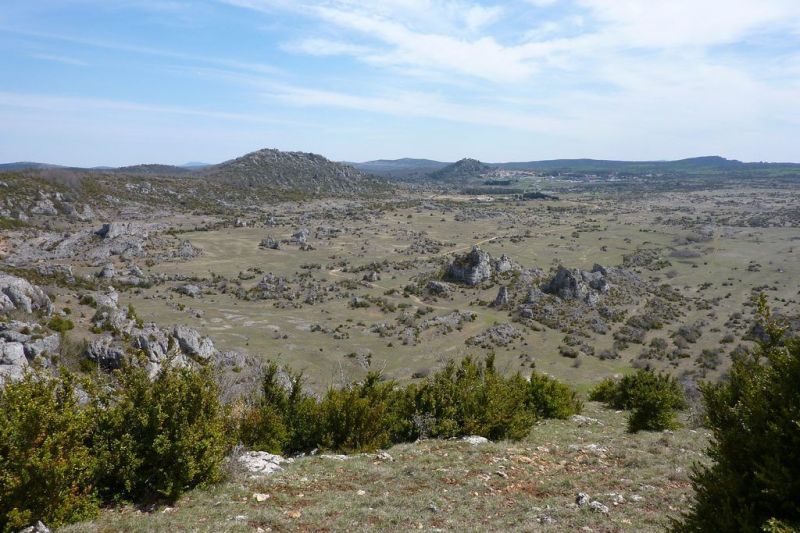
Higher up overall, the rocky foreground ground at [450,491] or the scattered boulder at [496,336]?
the rocky foreground ground at [450,491]

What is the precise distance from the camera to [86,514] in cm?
996

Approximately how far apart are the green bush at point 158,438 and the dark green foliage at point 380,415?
438cm

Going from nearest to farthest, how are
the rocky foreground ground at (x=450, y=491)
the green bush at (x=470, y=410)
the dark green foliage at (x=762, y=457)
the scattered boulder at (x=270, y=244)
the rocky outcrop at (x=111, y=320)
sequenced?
1. the dark green foliage at (x=762, y=457)
2. the rocky foreground ground at (x=450, y=491)
3. the green bush at (x=470, y=410)
4. the rocky outcrop at (x=111, y=320)
5. the scattered boulder at (x=270, y=244)

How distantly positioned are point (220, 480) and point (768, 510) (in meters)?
11.3

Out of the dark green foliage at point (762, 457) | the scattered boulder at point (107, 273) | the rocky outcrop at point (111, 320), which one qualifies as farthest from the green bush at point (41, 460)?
the scattered boulder at point (107, 273)

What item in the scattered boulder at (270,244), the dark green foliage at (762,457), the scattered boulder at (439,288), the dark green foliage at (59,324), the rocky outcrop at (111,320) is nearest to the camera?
the dark green foliage at (762,457)

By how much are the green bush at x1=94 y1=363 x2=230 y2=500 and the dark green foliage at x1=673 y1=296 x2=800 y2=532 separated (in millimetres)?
9811

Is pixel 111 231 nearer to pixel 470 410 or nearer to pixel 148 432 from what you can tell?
pixel 470 410

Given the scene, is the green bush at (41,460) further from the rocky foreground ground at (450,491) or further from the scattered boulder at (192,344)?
the scattered boulder at (192,344)

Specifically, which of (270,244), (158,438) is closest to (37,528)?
(158,438)

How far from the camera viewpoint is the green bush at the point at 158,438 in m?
11.1

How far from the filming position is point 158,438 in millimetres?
11148

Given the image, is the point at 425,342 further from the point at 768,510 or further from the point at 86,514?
the point at 768,510

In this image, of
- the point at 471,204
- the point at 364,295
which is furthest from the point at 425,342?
the point at 471,204
